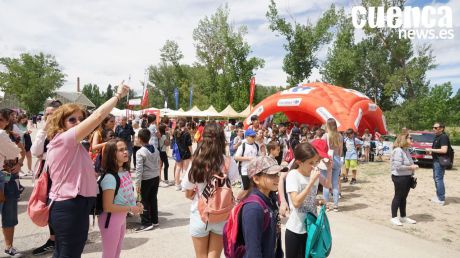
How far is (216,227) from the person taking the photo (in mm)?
3008

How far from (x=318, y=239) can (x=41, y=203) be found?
101 inches

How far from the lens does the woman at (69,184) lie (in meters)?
2.57

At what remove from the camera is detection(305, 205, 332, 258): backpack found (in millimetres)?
3084

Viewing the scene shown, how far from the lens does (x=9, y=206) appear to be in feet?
13.4

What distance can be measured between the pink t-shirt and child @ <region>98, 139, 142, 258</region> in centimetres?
41

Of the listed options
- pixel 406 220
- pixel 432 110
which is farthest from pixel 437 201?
pixel 432 110

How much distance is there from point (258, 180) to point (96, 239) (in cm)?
369

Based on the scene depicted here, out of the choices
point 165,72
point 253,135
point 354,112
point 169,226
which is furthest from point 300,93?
point 165,72

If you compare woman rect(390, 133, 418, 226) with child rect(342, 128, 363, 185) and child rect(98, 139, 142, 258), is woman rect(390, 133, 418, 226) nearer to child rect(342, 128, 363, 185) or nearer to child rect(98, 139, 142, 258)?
child rect(342, 128, 363, 185)

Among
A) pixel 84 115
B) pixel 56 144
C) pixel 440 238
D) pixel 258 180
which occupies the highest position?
pixel 84 115

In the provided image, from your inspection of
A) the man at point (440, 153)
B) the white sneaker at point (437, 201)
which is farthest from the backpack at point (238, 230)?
the white sneaker at point (437, 201)

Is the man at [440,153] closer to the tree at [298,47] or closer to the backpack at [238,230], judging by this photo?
the backpack at [238,230]

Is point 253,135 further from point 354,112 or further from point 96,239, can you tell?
point 354,112

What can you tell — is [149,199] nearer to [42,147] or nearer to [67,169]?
[42,147]
